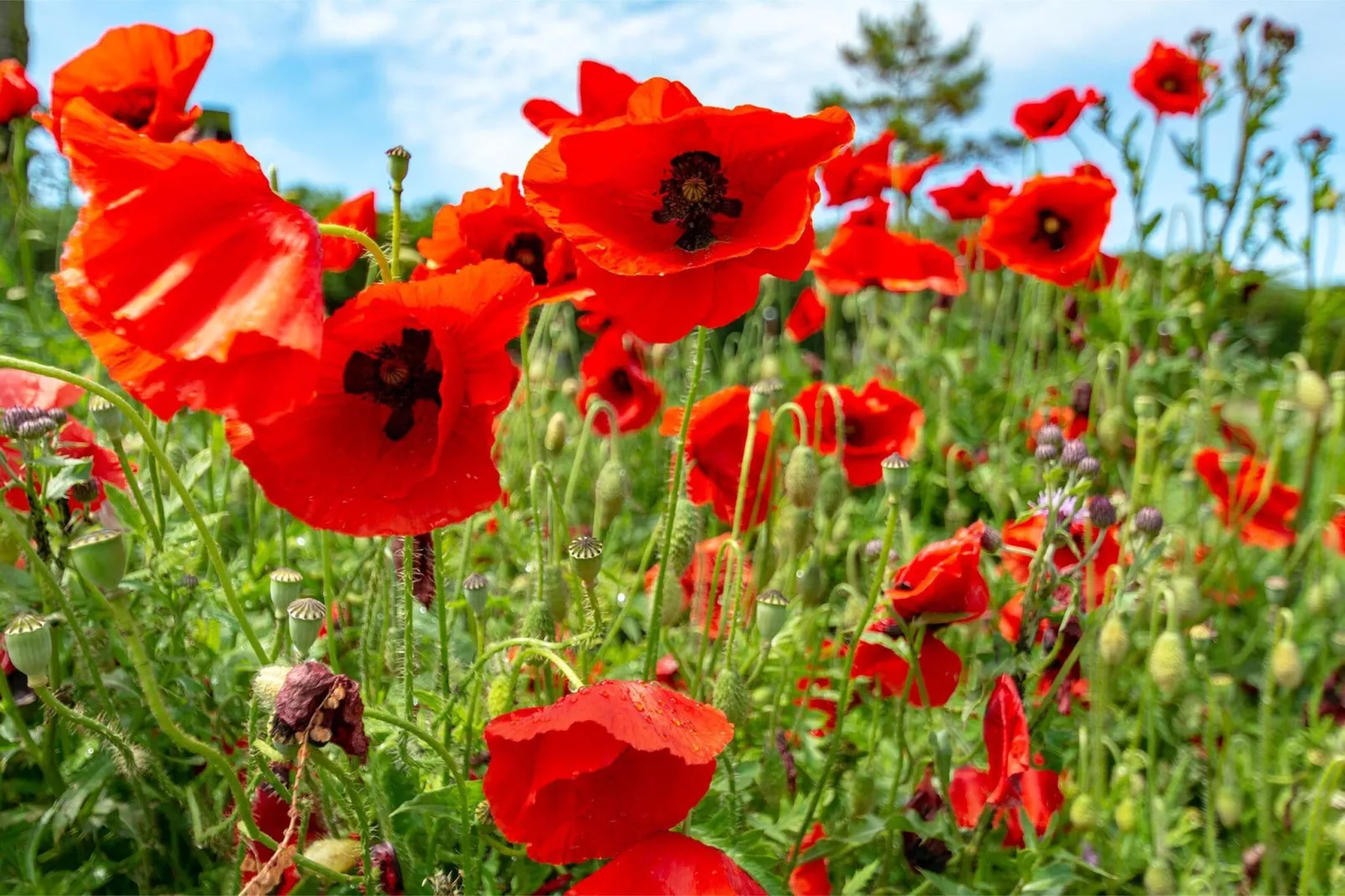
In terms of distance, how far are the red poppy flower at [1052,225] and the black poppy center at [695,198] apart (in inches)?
60.2

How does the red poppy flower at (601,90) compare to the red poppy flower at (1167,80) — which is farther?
the red poppy flower at (1167,80)

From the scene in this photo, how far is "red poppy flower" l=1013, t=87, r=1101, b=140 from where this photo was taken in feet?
10.4

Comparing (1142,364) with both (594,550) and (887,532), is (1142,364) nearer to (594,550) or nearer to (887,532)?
(887,532)

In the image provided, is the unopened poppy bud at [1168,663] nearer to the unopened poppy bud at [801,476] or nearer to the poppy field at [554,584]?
the poppy field at [554,584]

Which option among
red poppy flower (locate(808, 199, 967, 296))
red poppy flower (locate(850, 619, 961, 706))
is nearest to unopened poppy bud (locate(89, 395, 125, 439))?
red poppy flower (locate(850, 619, 961, 706))

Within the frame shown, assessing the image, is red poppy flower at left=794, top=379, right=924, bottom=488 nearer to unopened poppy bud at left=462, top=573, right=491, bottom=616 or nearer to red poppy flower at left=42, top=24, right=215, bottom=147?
unopened poppy bud at left=462, top=573, right=491, bottom=616

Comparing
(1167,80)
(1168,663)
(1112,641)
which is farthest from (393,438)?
(1167,80)

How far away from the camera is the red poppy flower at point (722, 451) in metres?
1.73

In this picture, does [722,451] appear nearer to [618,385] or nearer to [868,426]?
[868,426]

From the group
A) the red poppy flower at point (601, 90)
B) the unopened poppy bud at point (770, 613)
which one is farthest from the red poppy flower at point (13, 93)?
the unopened poppy bud at point (770, 613)

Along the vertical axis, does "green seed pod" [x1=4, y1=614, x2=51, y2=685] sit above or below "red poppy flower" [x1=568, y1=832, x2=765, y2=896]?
above

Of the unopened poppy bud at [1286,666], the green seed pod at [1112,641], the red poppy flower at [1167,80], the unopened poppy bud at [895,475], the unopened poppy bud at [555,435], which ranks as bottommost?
the unopened poppy bud at [1286,666]

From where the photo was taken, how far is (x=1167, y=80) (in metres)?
3.36

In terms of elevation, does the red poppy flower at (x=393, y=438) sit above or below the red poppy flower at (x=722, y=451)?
above
